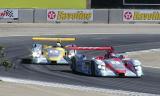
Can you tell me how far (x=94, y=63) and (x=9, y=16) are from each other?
2989 cm

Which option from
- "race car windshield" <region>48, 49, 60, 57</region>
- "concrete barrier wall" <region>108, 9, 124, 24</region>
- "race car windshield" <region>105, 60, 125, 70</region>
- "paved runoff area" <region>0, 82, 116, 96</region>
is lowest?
A: "paved runoff area" <region>0, 82, 116, 96</region>

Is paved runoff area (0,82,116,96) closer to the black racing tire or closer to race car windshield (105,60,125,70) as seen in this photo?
race car windshield (105,60,125,70)

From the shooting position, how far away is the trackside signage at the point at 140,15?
52.9 m

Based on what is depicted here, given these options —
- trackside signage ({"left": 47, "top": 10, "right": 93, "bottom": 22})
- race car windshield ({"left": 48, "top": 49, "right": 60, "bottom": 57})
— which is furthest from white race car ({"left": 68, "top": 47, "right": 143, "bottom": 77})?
trackside signage ({"left": 47, "top": 10, "right": 93, "bottom": 22})

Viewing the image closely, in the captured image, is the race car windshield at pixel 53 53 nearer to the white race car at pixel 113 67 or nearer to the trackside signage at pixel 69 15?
the white race car at pixel 113 67

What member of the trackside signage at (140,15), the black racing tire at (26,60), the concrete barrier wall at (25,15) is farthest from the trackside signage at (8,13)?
the black racing tire at (26,60)

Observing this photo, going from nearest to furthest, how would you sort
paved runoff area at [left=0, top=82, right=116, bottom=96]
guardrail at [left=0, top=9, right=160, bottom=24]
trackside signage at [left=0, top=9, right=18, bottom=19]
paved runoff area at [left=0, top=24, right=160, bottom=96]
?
paved runoff area at [left=0, top=82, right=116, bottom=96] < paved runoff area at [left=0, top=24, right=160, bottom=96] < trackside signage at [left=0, top=9, right=18, bottom=19] < guardrail at [left=0, top=9, right=160, bottom=24]

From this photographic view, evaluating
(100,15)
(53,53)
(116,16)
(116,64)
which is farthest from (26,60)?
(116,16)

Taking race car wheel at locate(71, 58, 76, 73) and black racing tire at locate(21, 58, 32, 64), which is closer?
race car wheel at locate(71, 58, 76, 73)

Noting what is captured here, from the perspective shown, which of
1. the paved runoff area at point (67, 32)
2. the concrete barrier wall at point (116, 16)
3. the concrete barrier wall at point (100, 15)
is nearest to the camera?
the paved runoff area at point (67, 32)

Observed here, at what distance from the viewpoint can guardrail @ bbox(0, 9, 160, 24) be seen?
51.1m

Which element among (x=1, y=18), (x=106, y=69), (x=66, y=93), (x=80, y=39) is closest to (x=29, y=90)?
(x=66, y=93)

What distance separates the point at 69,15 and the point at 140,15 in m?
6.06

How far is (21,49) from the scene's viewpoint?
107 feet
